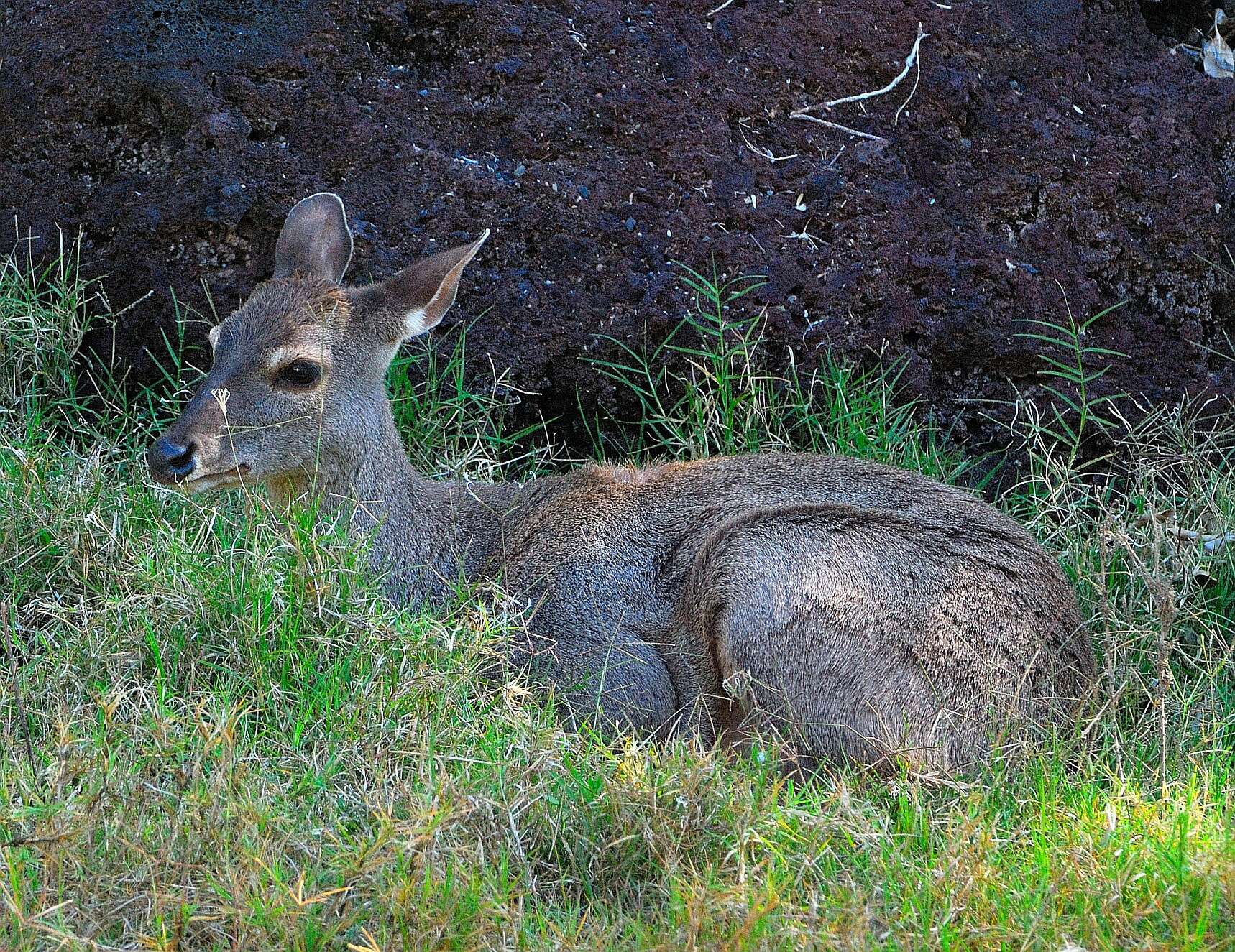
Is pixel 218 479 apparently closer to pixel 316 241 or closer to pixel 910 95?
pixel 316 241

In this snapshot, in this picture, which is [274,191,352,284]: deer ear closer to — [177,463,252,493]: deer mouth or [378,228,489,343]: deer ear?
[378,228,489,343]: deer ear

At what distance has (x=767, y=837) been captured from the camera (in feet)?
12.3

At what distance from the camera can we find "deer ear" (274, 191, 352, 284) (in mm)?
5895

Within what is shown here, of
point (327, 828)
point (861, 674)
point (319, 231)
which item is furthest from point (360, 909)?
point (319, 231)

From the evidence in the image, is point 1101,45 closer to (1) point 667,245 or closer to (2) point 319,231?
(1) point 667,245

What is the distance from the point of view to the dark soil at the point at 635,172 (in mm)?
6602

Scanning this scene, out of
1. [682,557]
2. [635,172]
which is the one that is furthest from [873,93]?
[682,557]

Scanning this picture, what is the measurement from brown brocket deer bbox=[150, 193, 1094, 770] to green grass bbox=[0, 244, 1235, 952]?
0.74ft

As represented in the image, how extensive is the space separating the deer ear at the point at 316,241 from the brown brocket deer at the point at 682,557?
0.01m

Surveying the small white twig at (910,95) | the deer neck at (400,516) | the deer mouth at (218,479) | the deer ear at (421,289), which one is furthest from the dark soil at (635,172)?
the deer mouth at (218,479)

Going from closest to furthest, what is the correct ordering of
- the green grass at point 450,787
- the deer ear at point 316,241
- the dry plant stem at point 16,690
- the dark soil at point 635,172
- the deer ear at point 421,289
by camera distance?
1. the green grass at point 450,787
2. the dry plant stem at point 16,690
3. the deer ear at point 421,289
4. the deer ear at point 316,241
5. the dark soil at point 635,172

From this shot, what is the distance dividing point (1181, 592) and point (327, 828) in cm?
333

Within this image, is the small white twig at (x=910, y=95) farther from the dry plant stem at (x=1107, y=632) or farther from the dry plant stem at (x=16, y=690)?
the dry plant stem at (x=16, y=690)

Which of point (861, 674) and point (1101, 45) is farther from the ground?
point (1101, 45)
